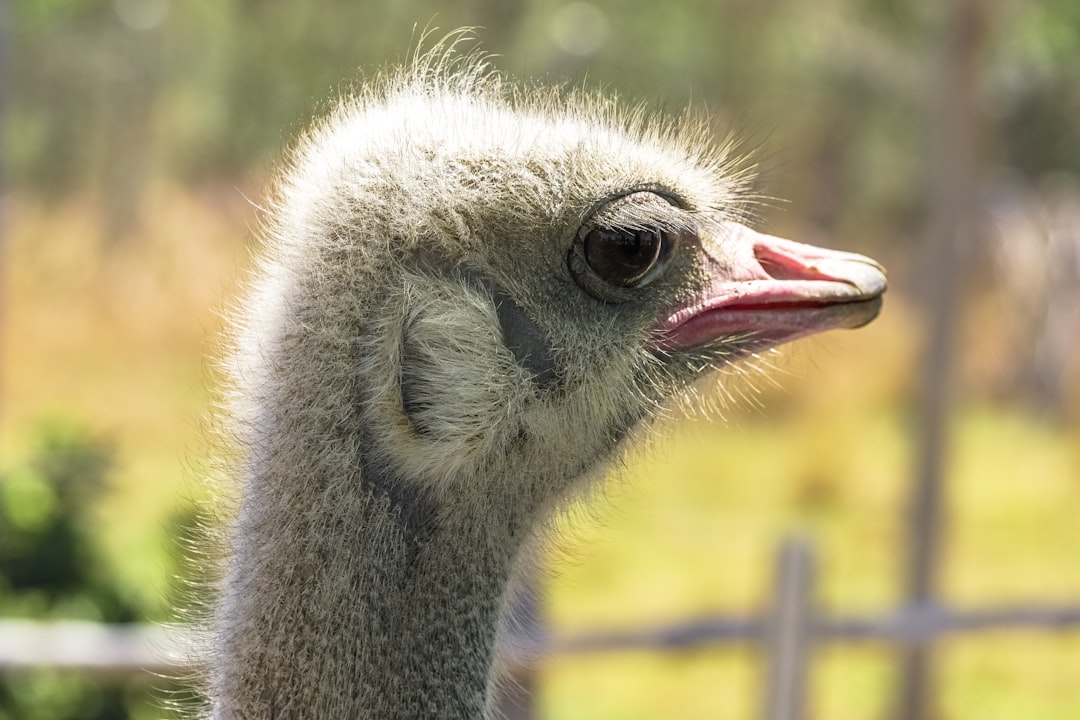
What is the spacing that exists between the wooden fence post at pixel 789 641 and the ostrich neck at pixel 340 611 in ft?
6.56

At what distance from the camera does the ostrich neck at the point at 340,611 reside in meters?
1.66

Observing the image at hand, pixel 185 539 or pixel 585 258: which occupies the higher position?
pixel 585 258

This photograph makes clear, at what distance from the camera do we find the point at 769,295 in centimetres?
183

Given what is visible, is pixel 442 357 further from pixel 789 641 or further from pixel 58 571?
pixel 58 571

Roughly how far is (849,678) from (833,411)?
12.8 ft

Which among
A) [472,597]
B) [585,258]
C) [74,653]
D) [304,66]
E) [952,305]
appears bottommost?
[472,597]

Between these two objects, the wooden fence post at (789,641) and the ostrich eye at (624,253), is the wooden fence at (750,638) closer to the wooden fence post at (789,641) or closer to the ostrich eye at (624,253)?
the wooden fence post at (789,641)

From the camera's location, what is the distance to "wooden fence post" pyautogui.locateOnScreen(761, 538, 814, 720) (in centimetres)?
366

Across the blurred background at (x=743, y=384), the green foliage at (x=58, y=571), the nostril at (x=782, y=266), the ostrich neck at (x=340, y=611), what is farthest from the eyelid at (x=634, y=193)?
the green foliage at (x=58, y=571)

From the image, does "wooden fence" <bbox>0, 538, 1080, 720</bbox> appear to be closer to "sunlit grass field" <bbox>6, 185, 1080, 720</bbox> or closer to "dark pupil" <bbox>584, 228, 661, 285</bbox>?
"sunlit grass field" <bbox>6, 185, 1080, 720</bbox>

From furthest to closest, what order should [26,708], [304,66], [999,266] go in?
[999,266] < [304,66] < [26,708]

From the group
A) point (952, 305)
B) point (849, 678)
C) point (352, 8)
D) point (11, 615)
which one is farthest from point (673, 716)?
point (352, 8)

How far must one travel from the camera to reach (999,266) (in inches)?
613

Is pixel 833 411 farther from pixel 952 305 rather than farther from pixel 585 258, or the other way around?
pixel 585 258
